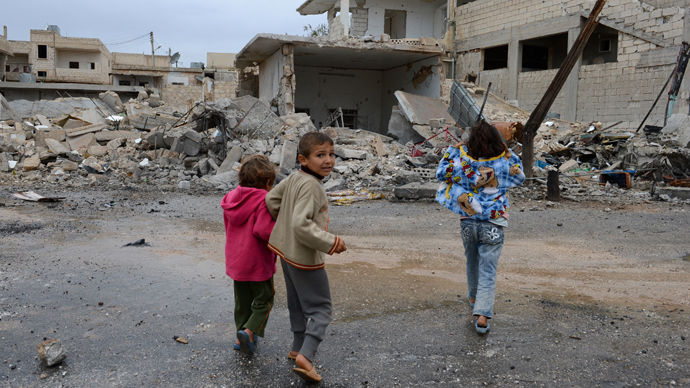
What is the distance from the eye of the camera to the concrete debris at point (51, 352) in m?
2.51

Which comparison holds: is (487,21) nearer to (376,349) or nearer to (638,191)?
(638,191)

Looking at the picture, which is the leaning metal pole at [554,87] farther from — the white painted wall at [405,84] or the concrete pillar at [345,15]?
the concrete pillar at [345,15]

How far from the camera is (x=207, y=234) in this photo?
6.34 metres

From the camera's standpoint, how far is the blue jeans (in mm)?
3039

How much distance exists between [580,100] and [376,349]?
66.2 ft

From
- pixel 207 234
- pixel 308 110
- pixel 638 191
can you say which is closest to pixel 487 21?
pixel 308 110

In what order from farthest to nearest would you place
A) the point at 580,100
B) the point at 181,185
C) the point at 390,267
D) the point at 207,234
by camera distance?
the point at 580,100 → the point at 181,185 → the point at 207,234 → the point at 390,267

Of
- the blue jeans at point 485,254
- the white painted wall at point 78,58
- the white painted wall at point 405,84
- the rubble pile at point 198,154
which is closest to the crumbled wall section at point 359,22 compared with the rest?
the white painted wall at point 405,84

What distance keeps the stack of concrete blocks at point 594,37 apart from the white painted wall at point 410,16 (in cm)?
146

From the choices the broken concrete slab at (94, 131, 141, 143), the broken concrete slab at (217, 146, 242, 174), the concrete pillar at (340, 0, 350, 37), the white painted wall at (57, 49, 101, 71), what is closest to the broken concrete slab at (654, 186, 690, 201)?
the broken concrete slab at (217, 146, 242, 174)

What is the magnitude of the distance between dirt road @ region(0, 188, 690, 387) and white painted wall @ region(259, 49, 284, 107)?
10201mm

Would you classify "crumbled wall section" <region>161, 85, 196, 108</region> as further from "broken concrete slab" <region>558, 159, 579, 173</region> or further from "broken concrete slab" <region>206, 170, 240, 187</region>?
"broken concrete slab" <region>558, 159, 579, 173</region>

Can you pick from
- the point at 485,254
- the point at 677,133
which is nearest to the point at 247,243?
the point at 485,254

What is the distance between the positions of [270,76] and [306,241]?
1559 cm
